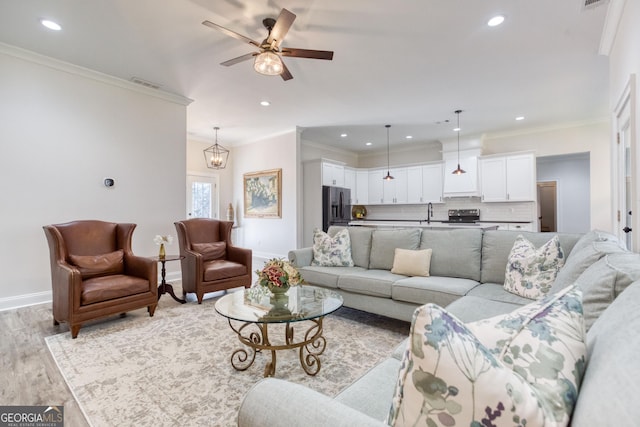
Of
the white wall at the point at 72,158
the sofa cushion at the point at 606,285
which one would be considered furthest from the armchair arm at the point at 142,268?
the sofa cushion at the point at 606,285

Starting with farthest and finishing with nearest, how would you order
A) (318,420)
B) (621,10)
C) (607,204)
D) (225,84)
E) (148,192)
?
(607,204) → (148,192) → (225,84) → (621,10) → (318,420)

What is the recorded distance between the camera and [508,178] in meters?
6.29

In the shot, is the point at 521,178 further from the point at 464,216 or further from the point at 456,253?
the point at 456,253

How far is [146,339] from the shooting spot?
2639 mm

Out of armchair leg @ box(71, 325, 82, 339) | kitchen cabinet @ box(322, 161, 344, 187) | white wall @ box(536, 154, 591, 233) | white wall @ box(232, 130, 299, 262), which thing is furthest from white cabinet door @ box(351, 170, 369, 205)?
armchair leg @ box(71, 325, 82, 339)

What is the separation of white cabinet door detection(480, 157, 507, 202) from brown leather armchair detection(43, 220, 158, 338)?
6.39 metres

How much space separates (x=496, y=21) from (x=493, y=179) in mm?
4371

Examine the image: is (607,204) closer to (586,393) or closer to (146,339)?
(586,393)

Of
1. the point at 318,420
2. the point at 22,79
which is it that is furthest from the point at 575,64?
the point at 22,79

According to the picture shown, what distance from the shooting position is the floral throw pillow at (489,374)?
56cm

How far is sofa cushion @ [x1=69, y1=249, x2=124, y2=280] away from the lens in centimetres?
300

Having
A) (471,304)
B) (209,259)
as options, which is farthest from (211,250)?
(471,304)

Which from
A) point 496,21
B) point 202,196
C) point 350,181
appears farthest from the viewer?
point 350,181

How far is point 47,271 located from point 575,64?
676 cm
